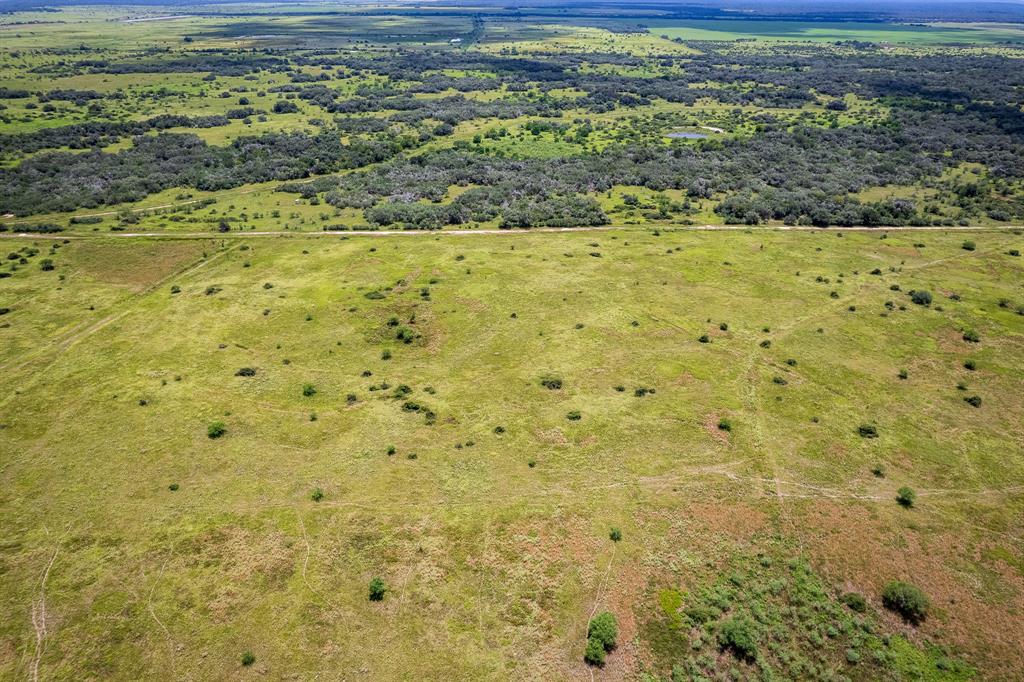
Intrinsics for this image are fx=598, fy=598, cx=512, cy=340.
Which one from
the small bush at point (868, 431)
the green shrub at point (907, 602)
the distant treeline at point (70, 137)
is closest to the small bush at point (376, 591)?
the green shrub at point (907, 602)

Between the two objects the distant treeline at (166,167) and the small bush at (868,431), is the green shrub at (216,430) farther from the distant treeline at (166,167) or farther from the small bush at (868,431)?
the distant treeline at (166,167)

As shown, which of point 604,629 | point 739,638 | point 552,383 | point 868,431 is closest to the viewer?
point 739,638

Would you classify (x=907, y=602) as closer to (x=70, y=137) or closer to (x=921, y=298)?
(x=921, y=298)

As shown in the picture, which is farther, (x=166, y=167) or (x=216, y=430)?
(x=166, y=167)

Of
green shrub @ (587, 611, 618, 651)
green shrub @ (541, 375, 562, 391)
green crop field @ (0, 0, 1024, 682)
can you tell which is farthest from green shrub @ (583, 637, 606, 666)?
green shrub @ (541, 375, 562, 391)

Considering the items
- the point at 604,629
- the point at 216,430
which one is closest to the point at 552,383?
the point at 604,629

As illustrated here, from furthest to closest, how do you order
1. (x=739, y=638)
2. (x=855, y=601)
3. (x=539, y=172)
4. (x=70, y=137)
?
(x=70, y=137), (x=539, y=172), (x=855, y=601), (x=739, y=638)

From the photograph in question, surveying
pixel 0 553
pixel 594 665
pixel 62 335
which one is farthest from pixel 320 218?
pixel 594 665

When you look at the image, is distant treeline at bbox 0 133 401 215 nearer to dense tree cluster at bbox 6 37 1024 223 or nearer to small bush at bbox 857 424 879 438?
dense tree cluster at bbox 6 37 1024 223
